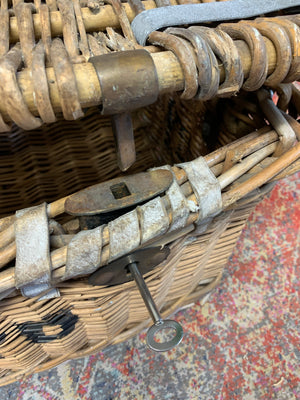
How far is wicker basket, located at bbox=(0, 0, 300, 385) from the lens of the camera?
0.95 feet

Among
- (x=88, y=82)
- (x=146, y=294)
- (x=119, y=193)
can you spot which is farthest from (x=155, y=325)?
(x=88, y=82)

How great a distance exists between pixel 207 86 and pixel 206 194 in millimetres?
114

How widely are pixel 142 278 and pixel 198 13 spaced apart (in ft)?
1.05

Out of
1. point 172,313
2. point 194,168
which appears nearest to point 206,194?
point 194,168

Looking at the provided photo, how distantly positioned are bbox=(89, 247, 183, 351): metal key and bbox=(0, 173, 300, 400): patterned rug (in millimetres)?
267

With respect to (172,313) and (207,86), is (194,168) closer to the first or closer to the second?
(207,86)

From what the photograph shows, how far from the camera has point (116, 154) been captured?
1.50 feet

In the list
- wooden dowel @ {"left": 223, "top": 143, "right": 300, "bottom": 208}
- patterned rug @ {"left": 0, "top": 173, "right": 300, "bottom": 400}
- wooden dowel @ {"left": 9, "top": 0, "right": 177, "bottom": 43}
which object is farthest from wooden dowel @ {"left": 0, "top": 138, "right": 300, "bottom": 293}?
patterned rug @ {"left": 0, "top": 173, "right": 300, "bottom": 400}

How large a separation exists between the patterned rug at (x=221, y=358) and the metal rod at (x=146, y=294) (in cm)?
29

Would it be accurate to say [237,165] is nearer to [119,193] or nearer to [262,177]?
[262,177]

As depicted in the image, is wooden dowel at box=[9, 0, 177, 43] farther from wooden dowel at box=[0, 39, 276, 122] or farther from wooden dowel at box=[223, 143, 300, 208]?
wooden dowel at box=[223, 143, 300, 208]

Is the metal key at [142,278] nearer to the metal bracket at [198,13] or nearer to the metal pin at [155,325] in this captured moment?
the metal pin at [155,325]

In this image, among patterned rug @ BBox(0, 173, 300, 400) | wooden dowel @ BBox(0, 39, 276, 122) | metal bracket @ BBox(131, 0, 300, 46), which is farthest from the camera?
patterned rug @ BBox(0, 173, 300, 400)

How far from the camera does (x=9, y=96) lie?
0.87ft
